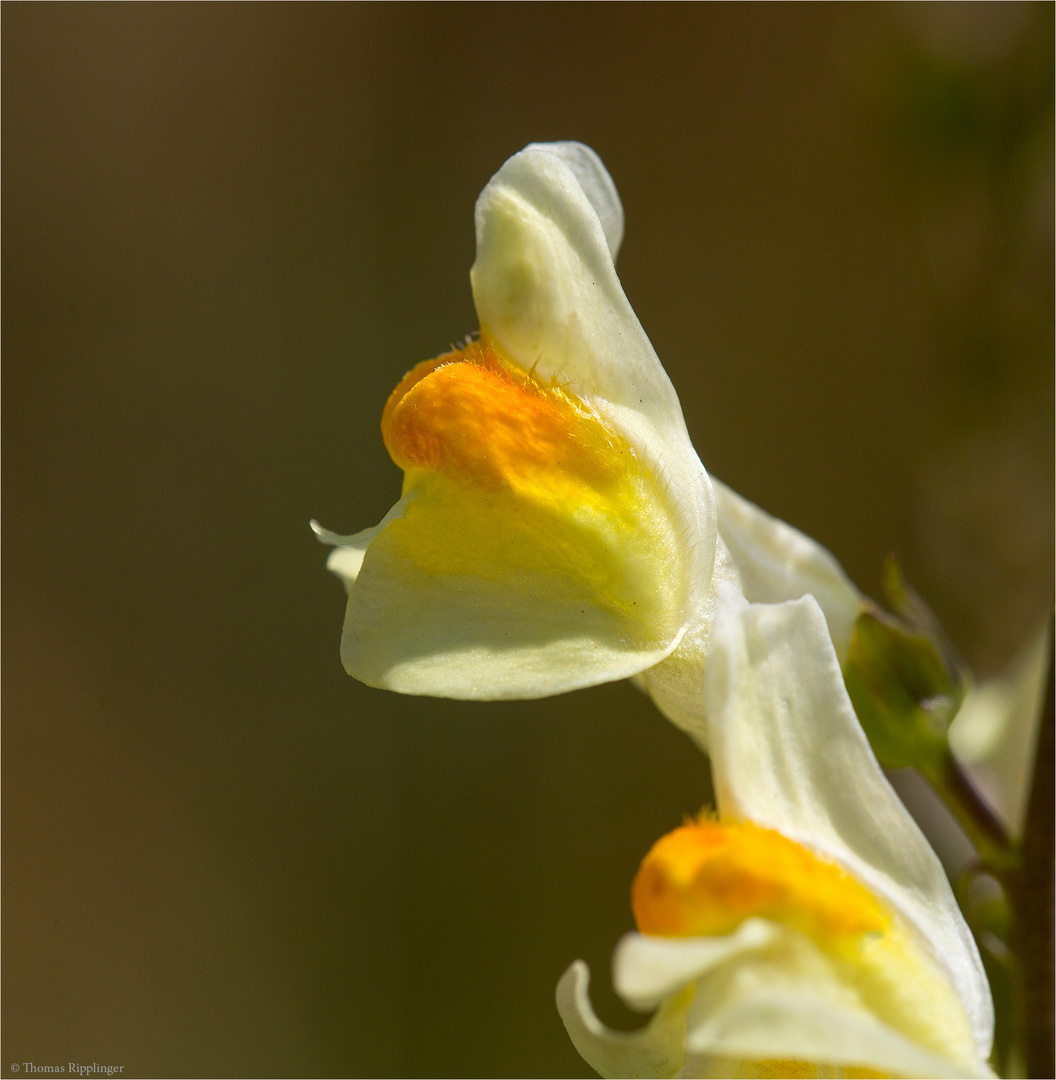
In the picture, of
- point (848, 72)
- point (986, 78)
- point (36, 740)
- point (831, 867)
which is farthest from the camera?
point (848, 72)

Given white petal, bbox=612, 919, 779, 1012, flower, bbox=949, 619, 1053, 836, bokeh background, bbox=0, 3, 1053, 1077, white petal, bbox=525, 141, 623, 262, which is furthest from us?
bokeh background, bbox=0, 3, 1053, 1077

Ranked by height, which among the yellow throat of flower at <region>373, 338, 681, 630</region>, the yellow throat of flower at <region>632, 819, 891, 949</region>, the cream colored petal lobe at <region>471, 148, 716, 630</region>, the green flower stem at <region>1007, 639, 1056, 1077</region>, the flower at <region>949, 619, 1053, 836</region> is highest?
the cream colored petal lobe at <region>471, 148, 716, 630</region>

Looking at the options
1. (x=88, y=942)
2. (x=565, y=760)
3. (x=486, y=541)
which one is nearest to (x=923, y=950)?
(x=486, y=541)

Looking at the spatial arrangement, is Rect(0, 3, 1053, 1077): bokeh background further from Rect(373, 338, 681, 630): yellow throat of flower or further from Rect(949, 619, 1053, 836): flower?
Rect(373, 338, 681, 630): yellow throat of flower

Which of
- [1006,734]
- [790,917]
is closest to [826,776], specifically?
[790,917]

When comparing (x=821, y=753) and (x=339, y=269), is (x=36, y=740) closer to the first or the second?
(x=339, y=269)

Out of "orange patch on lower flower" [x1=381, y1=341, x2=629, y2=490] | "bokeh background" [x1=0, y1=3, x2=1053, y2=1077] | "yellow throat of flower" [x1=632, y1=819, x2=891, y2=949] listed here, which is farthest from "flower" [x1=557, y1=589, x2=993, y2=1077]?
"bokeh background" [x1=0, y1=3, x2=1053, y2=1077]

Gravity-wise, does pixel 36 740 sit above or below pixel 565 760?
above

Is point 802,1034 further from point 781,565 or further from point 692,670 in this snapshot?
point 781,565

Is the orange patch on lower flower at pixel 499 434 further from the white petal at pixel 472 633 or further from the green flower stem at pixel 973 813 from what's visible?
the green flower stem at pixel 973 813
